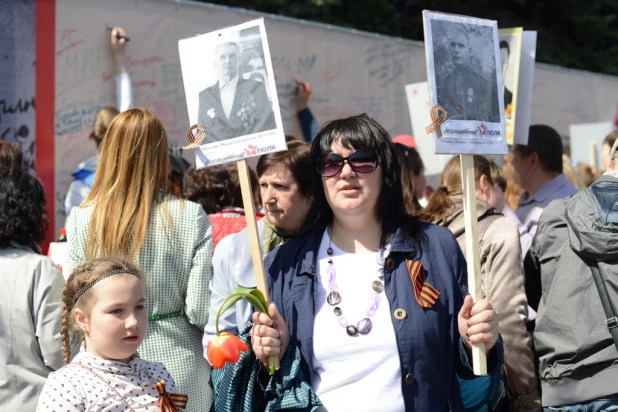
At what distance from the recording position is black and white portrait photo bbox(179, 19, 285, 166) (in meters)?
3.26

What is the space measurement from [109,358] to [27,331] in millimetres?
924

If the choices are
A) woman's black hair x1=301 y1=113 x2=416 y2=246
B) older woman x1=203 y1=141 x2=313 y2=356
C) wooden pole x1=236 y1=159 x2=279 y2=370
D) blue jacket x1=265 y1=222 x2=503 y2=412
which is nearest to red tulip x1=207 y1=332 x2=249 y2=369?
wooden pole x1=236 y1=159 x2=279 y2=370

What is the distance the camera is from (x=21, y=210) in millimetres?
3791

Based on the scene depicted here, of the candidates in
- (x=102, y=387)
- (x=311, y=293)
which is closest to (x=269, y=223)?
(x=311, y=293)

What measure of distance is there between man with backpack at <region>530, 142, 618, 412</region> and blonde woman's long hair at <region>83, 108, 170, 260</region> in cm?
173

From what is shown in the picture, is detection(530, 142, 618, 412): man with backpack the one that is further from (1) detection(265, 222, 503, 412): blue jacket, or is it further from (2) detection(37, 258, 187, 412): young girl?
(2) detection(37, 258, 187, 412): young girl

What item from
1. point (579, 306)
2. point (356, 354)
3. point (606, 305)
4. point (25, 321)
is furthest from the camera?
point (25, 321)

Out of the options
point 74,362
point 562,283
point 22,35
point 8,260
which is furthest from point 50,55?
point 562,283

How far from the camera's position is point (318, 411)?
2898mm

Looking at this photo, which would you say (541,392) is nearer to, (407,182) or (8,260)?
(407,182)

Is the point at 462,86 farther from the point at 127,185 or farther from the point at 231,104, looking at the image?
the point at 127,185

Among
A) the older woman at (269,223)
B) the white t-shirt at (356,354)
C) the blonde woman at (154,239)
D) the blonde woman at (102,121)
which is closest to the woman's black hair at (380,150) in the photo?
the white t-shirt at (356,354)

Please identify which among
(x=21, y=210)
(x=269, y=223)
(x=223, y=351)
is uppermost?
(x=21, y=210)

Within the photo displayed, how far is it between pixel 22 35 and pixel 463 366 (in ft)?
13.2
